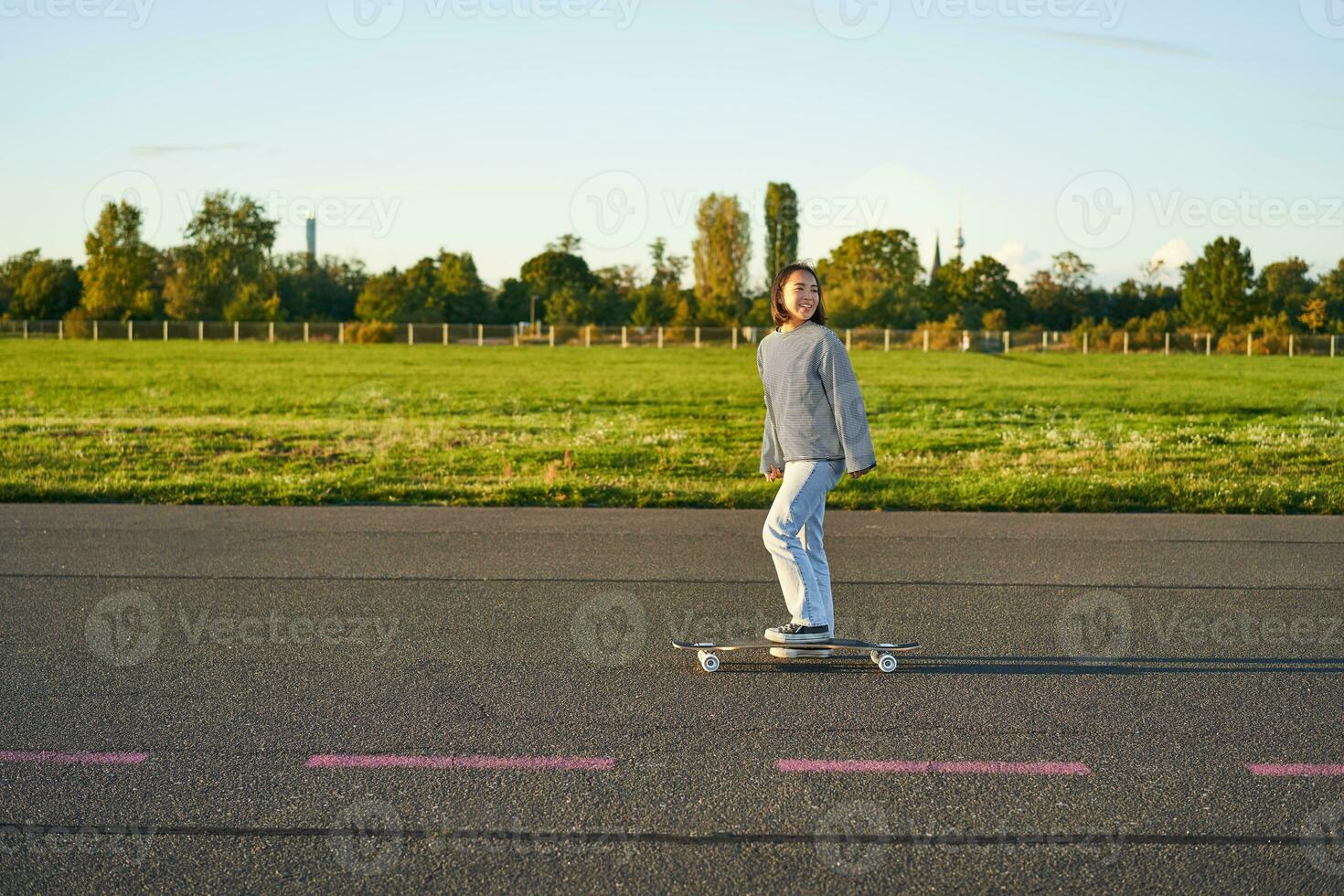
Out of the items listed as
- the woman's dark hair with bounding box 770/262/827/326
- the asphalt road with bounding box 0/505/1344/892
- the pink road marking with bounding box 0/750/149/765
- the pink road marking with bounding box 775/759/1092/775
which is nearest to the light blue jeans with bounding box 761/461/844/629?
the asphalt road with bounding box 0/505/1344/892

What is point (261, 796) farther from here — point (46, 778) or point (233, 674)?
point (233, 674)

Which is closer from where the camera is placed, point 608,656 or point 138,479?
point 608,656

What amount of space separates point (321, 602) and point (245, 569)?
1254 mm

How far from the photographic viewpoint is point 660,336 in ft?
242

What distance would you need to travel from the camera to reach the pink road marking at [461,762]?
454 centimetres

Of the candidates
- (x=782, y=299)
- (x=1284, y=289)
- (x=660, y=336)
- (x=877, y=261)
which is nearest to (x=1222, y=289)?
(x=1284, y=289)

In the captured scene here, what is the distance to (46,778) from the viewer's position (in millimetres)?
4371

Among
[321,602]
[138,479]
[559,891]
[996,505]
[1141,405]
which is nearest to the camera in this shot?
[559,891]

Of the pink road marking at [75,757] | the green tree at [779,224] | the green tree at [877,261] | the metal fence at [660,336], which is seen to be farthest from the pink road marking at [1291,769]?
the green tree at [779,224]

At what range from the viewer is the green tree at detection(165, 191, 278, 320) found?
97125mm

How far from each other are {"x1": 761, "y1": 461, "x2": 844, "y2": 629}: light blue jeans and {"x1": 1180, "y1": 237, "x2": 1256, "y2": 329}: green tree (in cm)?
8954

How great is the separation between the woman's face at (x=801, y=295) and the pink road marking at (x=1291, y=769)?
2693mm

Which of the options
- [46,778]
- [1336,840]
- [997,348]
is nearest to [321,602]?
[46,778]

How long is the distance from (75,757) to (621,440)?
518 inches
